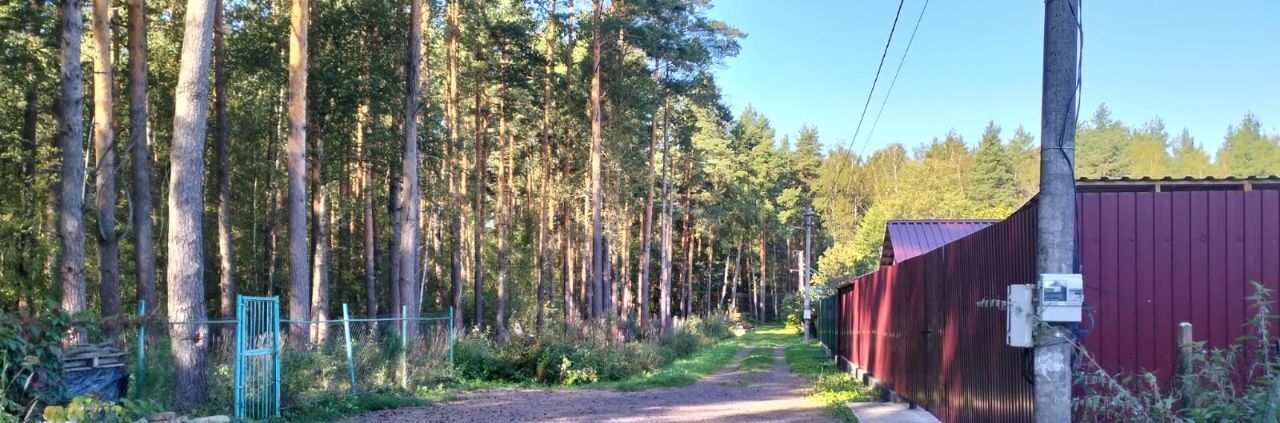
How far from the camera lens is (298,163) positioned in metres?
15.3

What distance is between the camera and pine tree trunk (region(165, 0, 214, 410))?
432 inches

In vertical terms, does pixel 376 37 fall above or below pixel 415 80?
above

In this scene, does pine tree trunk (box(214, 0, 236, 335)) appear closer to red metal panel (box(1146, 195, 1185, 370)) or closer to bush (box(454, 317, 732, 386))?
bush (box(454, 317, 732, 386))

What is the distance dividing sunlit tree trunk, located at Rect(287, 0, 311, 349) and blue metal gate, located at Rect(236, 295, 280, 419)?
3011mm

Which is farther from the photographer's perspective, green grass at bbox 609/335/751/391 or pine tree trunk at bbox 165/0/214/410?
green grass at bbox 609/335/751/391

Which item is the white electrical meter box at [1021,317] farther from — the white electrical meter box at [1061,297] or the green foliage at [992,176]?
the green foliage at [992,176]

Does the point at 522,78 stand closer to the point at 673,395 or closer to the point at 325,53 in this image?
the point at 325,53

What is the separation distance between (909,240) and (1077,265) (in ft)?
52.4

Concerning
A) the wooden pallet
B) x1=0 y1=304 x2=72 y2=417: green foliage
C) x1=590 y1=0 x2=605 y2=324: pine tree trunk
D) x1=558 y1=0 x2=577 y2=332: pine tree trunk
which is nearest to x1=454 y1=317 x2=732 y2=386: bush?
x1=558 y1=0 x2=577 y2=332: pine tree trunk

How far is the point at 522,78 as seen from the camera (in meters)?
27.9

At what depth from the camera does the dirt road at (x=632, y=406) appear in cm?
1238

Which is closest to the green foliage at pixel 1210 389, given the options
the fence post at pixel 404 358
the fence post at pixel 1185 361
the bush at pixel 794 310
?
the fence post at pixel 1185 361

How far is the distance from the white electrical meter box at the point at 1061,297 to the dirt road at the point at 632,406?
7.42 m

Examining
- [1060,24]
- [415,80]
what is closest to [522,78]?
[415,80]
